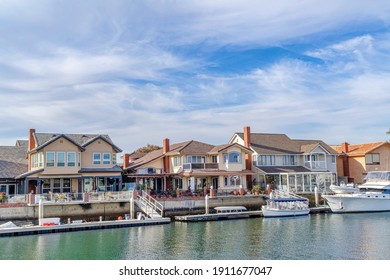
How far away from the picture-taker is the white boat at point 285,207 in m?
42.6

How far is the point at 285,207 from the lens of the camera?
43.9m

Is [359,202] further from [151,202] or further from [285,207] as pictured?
[151,202]

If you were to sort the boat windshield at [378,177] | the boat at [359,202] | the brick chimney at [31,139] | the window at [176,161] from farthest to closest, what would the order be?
1. the window at [176,161]
2. the boat windshield at [378,177]
3. the boat at [359,202]
4. the brick chimney at [31,139]

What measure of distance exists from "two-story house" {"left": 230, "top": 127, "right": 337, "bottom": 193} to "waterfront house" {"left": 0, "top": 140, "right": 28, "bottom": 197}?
83.3 ft

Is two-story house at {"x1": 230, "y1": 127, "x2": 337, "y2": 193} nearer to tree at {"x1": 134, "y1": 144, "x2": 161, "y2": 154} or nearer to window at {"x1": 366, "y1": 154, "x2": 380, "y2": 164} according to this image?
window at {"x1": 366, "y1": 154, "x2": 380, "y2": 164}

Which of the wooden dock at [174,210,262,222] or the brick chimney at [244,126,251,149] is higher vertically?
the brick chimney at [244,126,251,149]

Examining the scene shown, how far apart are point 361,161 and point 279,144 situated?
35.6ft

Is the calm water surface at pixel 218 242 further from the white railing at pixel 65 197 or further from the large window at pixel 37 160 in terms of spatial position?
the large window at pixel 37 160

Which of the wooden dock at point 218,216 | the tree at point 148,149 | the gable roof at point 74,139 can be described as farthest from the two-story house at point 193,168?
the tree at point 148,149

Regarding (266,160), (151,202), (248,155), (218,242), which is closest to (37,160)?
(151,202)

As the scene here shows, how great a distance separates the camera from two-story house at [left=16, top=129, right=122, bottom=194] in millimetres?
42219

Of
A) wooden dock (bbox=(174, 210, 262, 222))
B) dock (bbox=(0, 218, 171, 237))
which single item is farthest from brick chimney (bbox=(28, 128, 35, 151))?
wooden dock (bbox=(174, 210, 262, 222))

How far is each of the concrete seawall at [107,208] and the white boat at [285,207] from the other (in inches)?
118
